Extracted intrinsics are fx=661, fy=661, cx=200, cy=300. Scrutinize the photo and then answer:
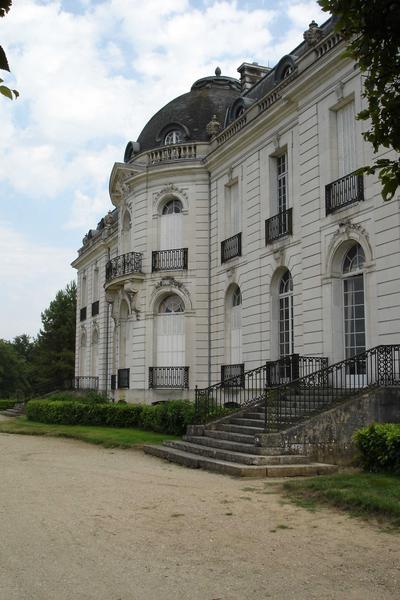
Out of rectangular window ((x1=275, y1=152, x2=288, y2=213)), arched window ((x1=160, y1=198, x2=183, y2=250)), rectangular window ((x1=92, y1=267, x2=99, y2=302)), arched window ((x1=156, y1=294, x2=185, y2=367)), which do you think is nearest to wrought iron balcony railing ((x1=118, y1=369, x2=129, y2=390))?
arched window ((x1=156, y1=294, x2=185, y2=367))

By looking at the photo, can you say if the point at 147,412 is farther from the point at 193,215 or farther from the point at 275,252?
the point at 193,215

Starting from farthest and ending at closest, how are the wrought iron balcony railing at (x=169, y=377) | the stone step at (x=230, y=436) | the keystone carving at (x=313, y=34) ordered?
the wrought iron balcony railing at (x=169, y=377), the keystone carving at (x=313, y=34), the stone step at (x=230, y=436)

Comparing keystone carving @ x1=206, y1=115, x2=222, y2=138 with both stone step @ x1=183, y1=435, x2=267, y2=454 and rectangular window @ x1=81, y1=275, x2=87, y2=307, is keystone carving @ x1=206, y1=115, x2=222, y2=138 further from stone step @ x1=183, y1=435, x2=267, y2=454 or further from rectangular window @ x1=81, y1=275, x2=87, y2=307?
rectangular window @ x1=81, y1=275, x2=87, y2=307

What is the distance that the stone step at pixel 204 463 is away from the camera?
10781mm

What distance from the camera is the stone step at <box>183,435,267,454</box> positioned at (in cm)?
1182

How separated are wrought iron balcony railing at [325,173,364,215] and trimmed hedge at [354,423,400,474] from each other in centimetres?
612

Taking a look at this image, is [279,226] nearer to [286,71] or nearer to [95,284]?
[286,71]

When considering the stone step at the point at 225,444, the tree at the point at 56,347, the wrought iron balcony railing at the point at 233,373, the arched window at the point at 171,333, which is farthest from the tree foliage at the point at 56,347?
the stone step at the point at 225,444

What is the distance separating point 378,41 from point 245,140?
54.3 ft

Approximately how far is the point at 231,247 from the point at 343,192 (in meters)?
6.33

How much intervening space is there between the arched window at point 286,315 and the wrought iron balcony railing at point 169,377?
4868 mm

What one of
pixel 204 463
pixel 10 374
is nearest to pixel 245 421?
pixel 204 463

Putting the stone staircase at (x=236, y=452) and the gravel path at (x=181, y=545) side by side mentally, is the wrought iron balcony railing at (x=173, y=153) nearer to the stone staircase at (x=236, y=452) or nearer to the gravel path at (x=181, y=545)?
the stone staircase at (x=236, y=452)

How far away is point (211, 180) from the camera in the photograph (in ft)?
76.0
